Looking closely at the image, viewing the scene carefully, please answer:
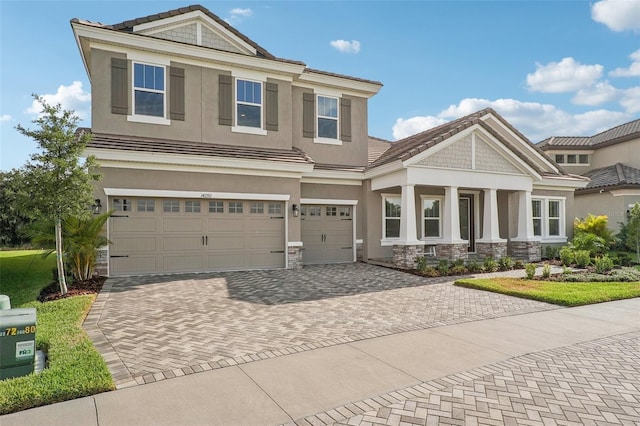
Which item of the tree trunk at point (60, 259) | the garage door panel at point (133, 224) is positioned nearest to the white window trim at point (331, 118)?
the garage door panel at point (133, 224)

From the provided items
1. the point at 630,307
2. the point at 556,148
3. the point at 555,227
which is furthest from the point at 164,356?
the point at 556,148

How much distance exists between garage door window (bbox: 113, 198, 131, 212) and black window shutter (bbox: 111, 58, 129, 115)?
9.72 feet

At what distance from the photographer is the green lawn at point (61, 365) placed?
3.73 metres

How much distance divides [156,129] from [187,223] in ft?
11.2

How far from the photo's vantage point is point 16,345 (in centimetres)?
451

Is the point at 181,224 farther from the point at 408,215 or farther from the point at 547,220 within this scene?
the point at 547,220

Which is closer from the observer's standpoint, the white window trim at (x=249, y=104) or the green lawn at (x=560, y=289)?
the green lawn at (x=560, y=289)

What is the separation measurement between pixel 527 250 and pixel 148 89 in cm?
1604

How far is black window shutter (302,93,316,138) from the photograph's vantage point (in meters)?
15.2

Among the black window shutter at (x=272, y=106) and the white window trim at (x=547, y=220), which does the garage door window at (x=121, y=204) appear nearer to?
the black window shutter at (x=272, y=106)

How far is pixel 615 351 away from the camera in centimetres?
536

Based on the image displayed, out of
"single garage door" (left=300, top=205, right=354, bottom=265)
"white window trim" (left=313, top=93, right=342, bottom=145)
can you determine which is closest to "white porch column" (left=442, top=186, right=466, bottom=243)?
"single garage door" (left=300, top=205, right=354, bottom=265)

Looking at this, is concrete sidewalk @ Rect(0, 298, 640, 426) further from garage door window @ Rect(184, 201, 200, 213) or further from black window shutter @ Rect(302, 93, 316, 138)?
black window shutter @ Rect(302, 93, 316, 138)

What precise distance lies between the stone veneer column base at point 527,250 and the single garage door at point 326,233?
24.1 feet
